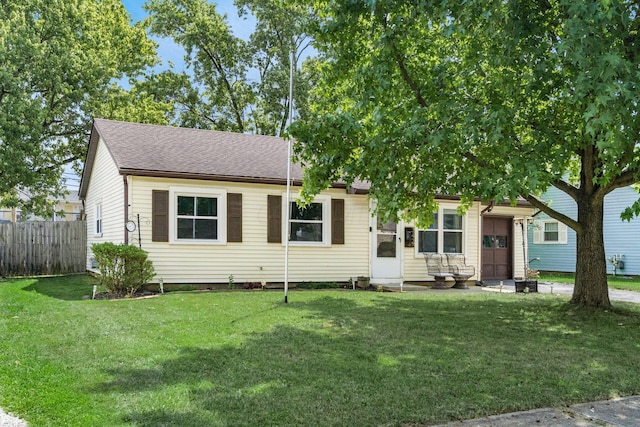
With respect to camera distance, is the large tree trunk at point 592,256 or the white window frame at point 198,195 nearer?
the large tree trunk at point 592,256

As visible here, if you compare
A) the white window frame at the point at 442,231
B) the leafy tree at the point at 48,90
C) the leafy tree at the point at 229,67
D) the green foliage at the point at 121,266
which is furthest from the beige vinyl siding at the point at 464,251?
the leafy tree at the point at 229,67

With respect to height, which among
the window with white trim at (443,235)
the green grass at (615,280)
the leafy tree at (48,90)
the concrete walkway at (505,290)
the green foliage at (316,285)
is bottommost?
the green grass at (615,280)

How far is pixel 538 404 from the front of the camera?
419cm

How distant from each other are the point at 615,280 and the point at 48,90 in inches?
890

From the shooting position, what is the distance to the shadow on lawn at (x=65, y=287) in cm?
1091

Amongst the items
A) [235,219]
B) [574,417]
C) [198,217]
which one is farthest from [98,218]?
[574,417]

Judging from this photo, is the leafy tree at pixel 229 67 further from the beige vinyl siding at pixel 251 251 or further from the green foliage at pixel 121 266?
the green foliage at pixel 121 266

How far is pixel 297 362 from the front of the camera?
5.33m

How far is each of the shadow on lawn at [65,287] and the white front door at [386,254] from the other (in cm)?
731

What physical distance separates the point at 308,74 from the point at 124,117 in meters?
10.9

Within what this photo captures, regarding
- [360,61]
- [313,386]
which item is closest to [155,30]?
[360,61]

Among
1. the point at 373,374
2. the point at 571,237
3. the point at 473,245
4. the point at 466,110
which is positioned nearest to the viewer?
the point at 373,374

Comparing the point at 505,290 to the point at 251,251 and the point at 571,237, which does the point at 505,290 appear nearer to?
the point at 251,251

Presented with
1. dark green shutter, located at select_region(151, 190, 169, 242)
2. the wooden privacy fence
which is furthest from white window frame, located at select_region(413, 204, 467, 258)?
the wooden privacy fence
